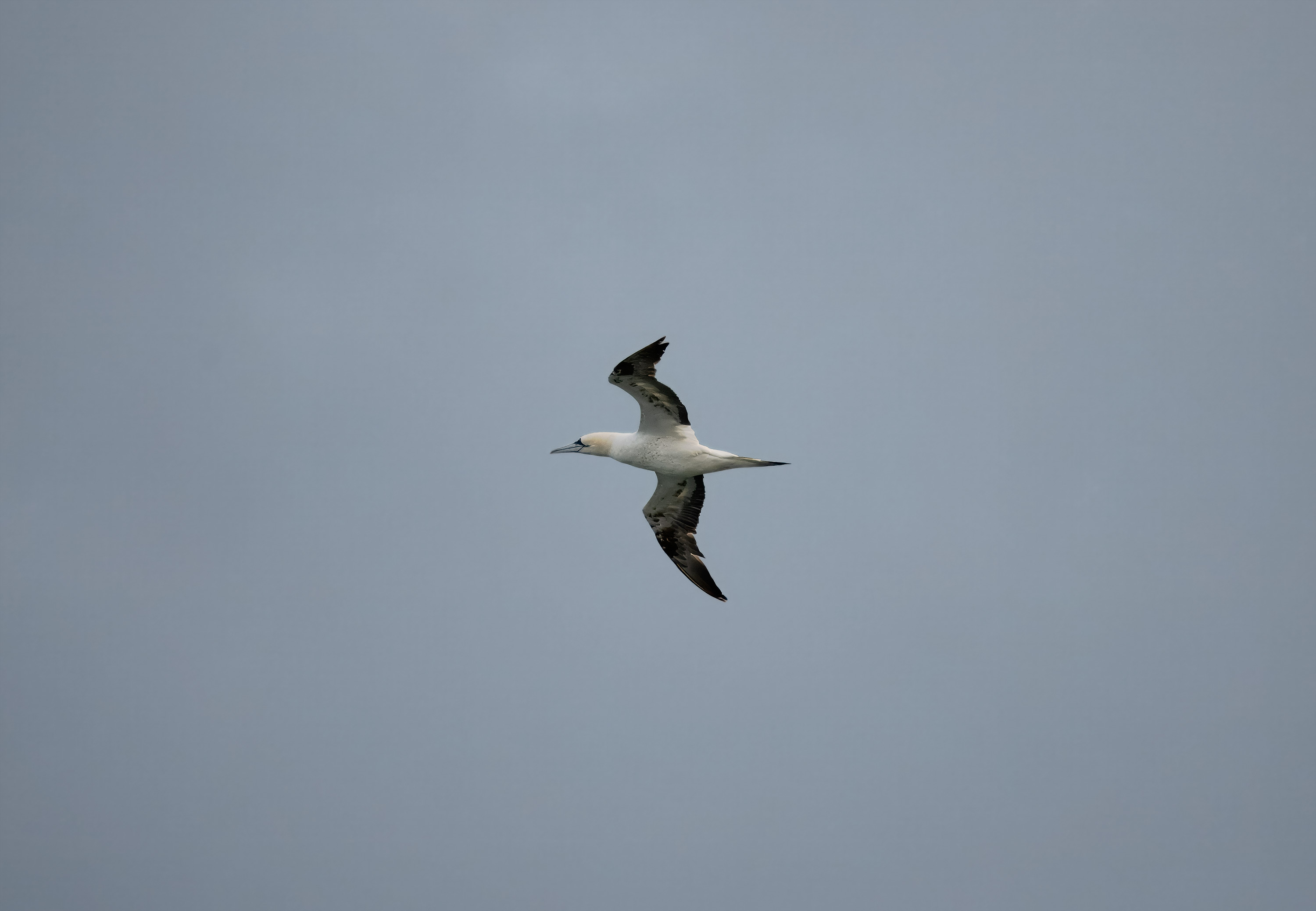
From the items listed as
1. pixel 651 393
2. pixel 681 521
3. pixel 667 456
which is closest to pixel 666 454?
pixel 667 456

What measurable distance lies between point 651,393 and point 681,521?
384cm

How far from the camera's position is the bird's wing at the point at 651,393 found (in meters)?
19.4

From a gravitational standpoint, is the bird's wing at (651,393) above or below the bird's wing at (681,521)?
above

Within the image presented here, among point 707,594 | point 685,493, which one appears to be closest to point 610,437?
point 685,493

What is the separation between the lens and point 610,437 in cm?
2173

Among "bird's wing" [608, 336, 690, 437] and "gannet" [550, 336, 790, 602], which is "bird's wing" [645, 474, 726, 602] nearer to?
"gannet" [550, 336, 790, 602]

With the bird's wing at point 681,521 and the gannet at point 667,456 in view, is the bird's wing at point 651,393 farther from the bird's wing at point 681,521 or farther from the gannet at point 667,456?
the bird's wing at point 681,521

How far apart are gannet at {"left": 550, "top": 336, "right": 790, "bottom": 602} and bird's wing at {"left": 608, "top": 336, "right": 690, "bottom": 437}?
0.01m

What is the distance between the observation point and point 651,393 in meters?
19.9

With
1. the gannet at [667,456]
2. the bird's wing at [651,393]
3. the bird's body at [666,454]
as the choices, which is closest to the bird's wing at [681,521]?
the gannet at [667,456]

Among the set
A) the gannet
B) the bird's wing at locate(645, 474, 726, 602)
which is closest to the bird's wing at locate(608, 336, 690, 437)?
the gannet

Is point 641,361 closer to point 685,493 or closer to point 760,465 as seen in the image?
point 760,465

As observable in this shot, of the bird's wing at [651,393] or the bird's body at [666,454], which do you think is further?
the bird's body at [666,454]

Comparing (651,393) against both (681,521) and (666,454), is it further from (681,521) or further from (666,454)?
(681,521)
